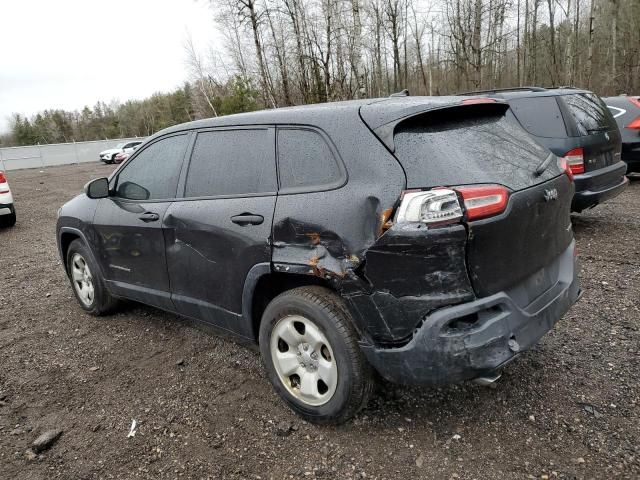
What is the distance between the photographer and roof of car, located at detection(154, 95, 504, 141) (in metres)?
2.36

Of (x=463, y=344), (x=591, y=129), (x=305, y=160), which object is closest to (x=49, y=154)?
(x=591, y=129)

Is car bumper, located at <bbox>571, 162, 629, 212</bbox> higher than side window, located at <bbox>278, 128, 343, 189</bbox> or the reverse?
the reverse

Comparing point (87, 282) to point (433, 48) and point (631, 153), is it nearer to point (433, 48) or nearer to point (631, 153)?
point (631, 153)

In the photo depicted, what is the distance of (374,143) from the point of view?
233 cm

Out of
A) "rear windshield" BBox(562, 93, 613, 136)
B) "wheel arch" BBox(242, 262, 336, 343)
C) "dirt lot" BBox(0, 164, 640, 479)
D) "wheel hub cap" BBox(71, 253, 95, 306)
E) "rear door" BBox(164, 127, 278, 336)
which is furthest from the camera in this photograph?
"rear windshield" BBox(562, 93, 613, 136)

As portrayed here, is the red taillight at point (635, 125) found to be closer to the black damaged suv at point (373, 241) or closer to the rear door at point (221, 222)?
the black damaged suv at point (373, 241)

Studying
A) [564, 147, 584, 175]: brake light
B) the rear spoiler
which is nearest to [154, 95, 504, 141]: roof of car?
the rear spoiler

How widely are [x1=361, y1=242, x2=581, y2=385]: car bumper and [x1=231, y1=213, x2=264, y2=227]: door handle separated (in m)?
0.93

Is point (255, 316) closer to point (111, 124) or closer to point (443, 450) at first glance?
point (443, 450)

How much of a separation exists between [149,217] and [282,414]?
1735mm

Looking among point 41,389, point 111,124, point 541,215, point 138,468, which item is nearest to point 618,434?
point 541,215

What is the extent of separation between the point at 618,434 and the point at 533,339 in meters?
0.65

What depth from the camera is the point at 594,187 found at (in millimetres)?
5539

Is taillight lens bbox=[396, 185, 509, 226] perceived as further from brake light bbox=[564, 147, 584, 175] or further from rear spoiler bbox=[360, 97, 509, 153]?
brake light bbox=[564, 147, 584, 175]
